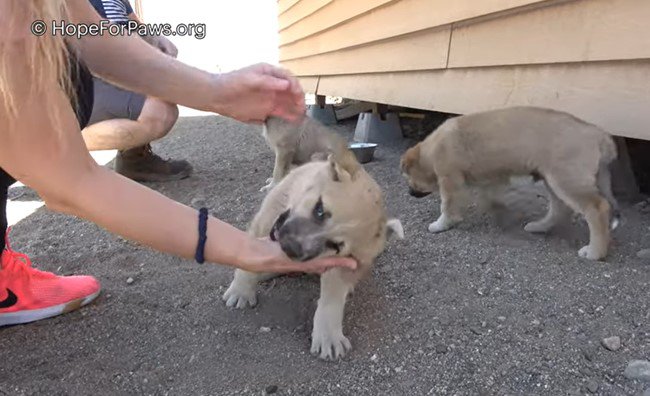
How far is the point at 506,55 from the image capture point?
3756mm

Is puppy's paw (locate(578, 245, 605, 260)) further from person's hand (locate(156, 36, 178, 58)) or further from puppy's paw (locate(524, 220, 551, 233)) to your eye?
person's hand (locate(156, 36, 178, 58))

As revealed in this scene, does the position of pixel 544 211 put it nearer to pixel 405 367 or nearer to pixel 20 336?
pixel 405 367

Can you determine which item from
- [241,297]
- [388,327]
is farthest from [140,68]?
[388,327]

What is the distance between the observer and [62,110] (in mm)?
1581

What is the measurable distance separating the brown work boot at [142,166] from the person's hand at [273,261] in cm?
325

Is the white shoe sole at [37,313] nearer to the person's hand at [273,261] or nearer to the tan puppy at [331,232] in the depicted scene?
the tan puppy at [331,232]

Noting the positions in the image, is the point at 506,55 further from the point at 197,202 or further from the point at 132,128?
the point at 132,128

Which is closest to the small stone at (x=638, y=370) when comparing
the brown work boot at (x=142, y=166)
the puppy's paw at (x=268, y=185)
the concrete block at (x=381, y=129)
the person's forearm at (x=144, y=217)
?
the person's forearm at (x=144, y=217)

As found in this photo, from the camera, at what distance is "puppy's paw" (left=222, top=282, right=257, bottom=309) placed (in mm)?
Answer: 2498

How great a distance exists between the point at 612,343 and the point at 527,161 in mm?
1356

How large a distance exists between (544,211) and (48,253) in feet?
9.92

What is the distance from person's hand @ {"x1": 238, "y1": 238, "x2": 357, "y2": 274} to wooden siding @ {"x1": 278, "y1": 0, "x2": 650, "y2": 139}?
1.86 m

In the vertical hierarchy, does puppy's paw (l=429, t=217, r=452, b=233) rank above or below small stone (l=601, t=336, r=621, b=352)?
below

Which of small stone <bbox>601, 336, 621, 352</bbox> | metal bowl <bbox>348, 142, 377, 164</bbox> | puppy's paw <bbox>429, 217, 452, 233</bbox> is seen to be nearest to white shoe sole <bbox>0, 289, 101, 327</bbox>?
puppy's paw <bbox>429, 217, 452, 233</bbox>
